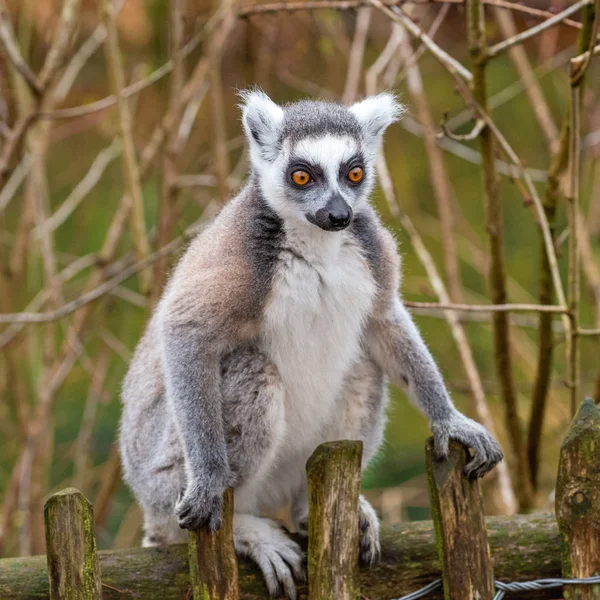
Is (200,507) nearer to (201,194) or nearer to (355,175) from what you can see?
(355,175)

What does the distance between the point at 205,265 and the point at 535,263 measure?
5.05m

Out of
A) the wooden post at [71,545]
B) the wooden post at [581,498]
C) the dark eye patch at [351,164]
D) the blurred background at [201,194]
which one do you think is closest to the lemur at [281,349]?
the dark eye patch at [351,164]

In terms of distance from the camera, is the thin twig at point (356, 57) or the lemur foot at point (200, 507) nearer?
the lemur foot at point (200, 507)

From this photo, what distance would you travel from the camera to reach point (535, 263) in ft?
25.1

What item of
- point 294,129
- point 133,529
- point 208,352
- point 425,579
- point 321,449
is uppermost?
point 294,129

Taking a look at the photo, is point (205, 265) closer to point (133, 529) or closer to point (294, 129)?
point (294, 129)

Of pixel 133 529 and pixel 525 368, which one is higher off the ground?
pixel 525 368

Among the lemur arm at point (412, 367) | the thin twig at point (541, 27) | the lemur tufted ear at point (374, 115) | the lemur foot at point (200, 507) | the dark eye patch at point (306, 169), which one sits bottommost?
the lemur foot at point (200, 507)

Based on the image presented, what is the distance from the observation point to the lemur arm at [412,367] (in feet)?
10.6

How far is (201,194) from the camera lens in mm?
6410

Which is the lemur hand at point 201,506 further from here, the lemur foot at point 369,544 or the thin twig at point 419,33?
the thin twig at point 419,33

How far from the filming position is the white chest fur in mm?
3143

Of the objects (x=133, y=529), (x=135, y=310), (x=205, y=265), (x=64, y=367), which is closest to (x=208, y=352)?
(x=205, y=265)

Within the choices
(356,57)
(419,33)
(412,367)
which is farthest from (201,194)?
(412,367)
